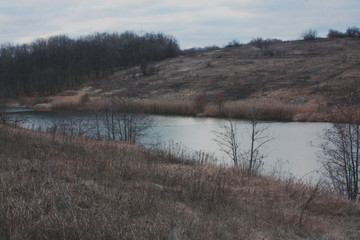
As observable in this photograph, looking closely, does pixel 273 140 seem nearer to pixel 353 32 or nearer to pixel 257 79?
pixel 257 79

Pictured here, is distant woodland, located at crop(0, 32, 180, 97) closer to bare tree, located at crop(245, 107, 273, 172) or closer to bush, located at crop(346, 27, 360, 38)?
bush, located at crop(346, 27, 360, 38)

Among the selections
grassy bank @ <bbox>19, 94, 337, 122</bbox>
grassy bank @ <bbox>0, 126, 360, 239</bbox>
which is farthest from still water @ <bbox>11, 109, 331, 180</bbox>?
grassy bank @ <bbox>0, 126, 360, 239</bbox>

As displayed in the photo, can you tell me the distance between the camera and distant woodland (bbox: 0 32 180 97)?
6669cm

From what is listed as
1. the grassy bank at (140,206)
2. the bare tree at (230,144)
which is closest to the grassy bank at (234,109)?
the bare tree at (230,144)

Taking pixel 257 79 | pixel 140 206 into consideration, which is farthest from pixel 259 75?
pixel 140 206

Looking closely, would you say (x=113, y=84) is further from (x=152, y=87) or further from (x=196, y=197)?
(x=196, y=197)

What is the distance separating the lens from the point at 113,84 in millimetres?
58406

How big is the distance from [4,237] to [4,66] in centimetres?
7694

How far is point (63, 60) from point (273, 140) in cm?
→ 6854

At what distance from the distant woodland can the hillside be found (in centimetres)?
875

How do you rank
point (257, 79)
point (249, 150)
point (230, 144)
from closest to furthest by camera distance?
point (249, 150), point (230, 144), point (257, 79)

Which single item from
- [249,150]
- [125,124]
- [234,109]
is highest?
[234,109]

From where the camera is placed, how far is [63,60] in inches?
3051

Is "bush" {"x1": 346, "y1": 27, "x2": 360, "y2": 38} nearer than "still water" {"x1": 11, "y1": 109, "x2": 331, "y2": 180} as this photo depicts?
No
